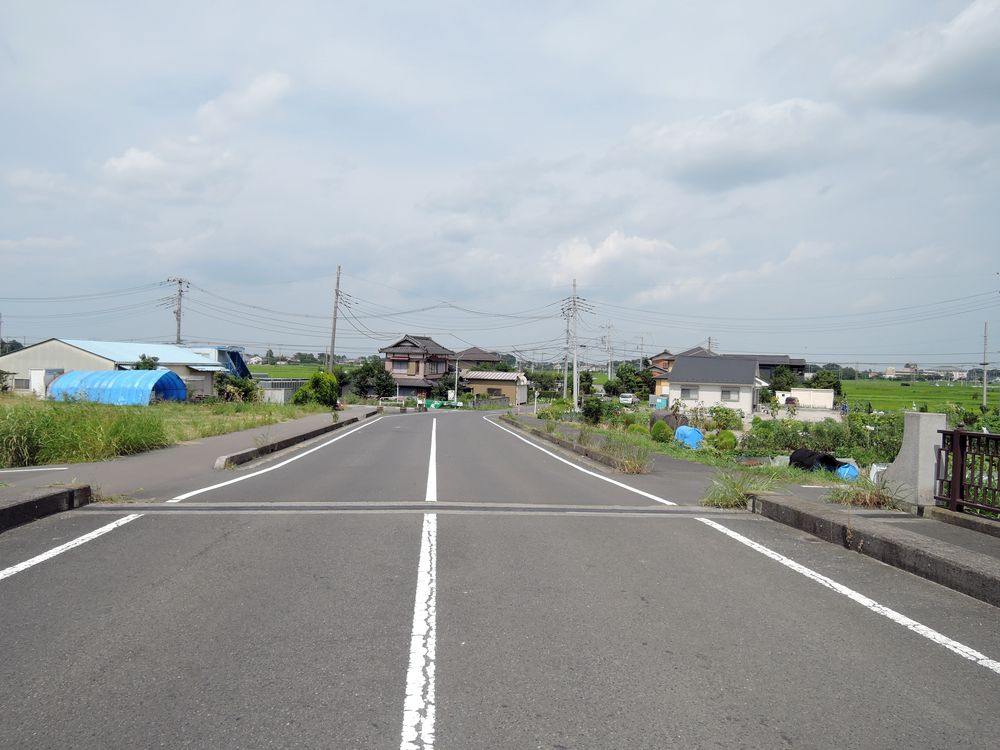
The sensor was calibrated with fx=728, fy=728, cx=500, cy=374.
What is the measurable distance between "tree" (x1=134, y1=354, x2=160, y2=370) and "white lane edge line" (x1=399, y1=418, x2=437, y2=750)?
52.4 m

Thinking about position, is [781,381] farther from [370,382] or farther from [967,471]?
[967,471]

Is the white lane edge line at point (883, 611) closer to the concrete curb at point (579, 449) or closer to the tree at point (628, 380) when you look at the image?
the concrete curb at point (579, 449)

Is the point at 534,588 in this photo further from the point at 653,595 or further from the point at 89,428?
the point at 89,428

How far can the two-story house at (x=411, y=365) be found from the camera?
298 feet

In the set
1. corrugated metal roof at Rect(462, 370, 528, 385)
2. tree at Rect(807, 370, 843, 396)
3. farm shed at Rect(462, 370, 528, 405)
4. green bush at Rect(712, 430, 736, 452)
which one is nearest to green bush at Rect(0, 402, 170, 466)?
green bush at Rect(712, 430, 736, 452)

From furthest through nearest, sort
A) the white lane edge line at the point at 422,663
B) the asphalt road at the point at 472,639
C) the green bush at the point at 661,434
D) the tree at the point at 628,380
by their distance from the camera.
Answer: the tree at the point at 628,380 < the green bush at the point at 661,434 < the asphalt road at the point at 472,639 < the white lane edge line at the point at 422,663

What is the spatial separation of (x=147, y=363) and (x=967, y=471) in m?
54.4

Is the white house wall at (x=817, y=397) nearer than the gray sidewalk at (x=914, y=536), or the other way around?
the gray sidewalk at (x=914, y=536)

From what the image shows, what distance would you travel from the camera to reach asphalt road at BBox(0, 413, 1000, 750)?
11.5ft

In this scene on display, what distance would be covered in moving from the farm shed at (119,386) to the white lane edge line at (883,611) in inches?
1537

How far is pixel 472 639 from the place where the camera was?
4.62 m

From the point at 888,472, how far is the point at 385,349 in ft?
282

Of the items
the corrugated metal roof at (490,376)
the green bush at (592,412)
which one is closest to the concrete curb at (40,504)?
the green bush at (592,412)

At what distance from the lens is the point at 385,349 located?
9381 cm
